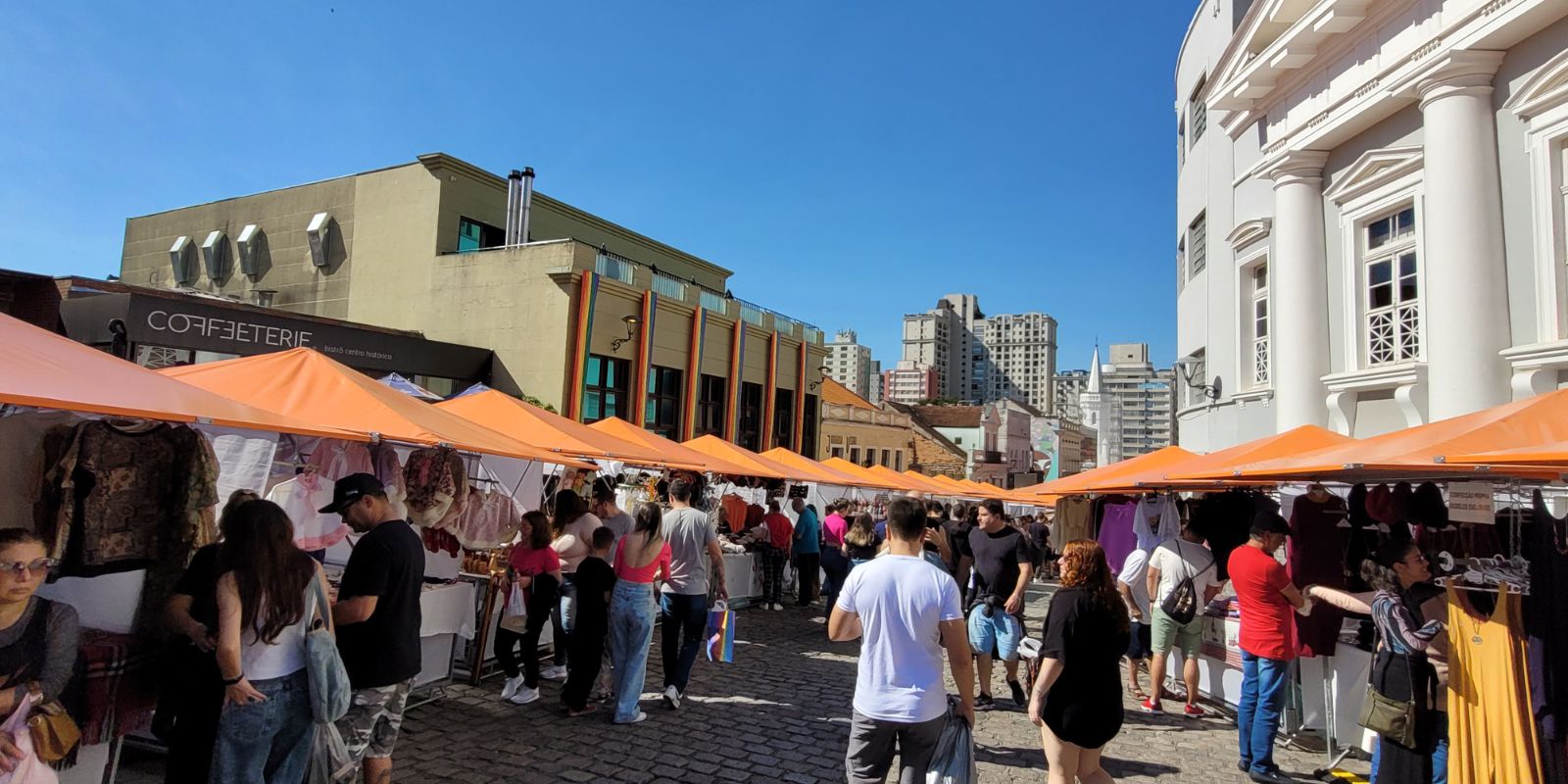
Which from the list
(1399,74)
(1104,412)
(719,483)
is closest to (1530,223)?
(1399,74)

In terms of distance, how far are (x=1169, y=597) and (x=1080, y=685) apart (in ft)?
12.8

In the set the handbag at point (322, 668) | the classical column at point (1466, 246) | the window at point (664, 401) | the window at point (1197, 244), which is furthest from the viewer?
the window at point (664, 401)

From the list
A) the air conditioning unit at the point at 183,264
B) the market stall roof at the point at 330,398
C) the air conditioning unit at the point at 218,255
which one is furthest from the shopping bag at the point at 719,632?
the air conditioning unit at the point at 183,264

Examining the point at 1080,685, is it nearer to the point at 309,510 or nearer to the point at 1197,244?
the point at 309,510

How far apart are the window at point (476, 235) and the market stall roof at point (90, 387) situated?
19625mm

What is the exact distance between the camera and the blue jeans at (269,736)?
12.2ft

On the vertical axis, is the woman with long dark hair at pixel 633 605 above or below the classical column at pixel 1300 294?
below

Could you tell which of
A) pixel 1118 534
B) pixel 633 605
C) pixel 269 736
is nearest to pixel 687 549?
pixel 633 605

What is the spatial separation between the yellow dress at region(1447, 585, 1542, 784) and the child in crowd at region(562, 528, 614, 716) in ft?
18.0

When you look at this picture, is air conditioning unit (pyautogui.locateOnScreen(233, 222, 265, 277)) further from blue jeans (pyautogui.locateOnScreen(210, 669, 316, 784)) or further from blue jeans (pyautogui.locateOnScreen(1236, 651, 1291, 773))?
blue jeans (pyautogui.locateOnScreen(1236, 651, 1291, 773))

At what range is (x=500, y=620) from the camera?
7352 millimetres

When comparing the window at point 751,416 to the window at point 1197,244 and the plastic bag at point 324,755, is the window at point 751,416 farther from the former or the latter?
the plastic bag at point 324,755

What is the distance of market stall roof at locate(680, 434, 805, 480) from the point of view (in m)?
13.5

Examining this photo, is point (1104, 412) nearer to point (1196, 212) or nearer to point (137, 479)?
point (1196, 212)
